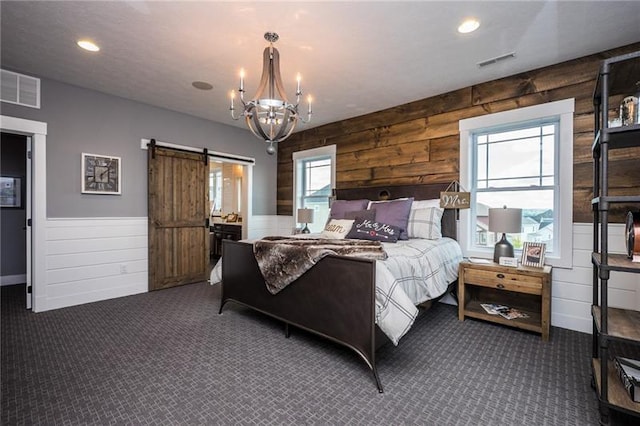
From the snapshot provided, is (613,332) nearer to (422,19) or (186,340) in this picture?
(422,19)

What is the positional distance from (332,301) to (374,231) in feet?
4.41

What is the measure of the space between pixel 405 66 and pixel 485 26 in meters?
0.79

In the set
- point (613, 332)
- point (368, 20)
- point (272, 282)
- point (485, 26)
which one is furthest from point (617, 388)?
point (368, 20)

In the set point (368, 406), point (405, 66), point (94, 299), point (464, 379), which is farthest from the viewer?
point (94, 299)

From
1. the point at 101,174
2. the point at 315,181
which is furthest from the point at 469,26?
the point at 101,174

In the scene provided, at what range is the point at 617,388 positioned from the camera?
1.55m

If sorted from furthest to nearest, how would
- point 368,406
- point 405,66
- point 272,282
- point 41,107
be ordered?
point 41,107
point 405,66
point 272,282
point 368,406

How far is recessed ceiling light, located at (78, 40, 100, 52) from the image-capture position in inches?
101

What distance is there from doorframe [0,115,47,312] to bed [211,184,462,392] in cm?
191

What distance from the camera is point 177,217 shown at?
4.35 meters

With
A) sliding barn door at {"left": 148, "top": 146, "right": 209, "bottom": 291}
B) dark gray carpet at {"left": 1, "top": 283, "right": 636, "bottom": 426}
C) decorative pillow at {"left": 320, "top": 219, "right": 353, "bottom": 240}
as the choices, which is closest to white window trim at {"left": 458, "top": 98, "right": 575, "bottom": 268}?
dark gray carpet at {"left": 1, "top": 283, "right": 636, "bottom": 426}

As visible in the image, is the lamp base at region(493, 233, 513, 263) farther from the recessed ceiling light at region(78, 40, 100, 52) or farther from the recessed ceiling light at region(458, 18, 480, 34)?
the recessed ceiling light at region(78, 40, 100, 52)

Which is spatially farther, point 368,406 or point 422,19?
point 422,19

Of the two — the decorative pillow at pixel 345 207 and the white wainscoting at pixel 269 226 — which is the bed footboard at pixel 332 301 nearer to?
the decorative pillow at pixel 345 207
